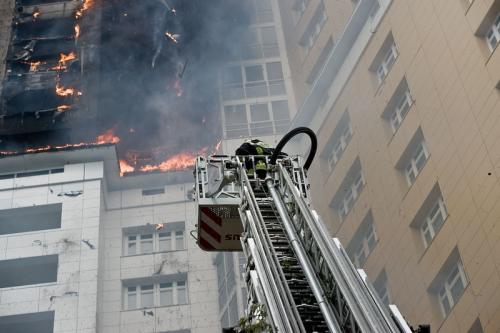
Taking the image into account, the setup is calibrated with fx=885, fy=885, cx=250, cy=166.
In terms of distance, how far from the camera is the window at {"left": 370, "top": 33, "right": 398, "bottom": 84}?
2784 centimetres

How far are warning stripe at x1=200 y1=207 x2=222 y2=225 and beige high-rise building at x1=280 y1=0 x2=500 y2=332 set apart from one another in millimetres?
6920

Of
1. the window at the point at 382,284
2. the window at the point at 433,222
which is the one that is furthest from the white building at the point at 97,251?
the window at the point at 433,222

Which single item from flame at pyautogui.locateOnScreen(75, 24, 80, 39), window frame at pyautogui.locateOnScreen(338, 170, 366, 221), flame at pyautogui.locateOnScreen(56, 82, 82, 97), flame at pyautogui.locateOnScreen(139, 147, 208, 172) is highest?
flame at pyautogui.locateOnScreen(75, 24, 80, 39)

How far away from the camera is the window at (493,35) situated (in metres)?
21.5

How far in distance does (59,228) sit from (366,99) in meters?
17.9

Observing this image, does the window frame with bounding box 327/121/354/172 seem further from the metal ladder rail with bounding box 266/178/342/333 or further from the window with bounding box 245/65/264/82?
the metal ladder rail with bounding box 266/178/342/333

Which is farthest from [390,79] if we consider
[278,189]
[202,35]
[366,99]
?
[202,35]

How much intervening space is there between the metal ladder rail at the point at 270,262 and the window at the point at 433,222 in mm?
9284

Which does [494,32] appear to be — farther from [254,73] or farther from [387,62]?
[254,73]

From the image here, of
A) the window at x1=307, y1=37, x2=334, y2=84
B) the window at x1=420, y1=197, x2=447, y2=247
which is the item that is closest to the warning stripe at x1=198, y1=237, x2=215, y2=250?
the window at x1=420, y1=197, x2=447, y2=247

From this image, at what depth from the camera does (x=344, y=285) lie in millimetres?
10227

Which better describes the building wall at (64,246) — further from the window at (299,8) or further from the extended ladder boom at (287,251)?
the extended ladder boom at (287,251)

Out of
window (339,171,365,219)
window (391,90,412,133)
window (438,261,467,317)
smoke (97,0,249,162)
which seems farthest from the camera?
smoke (97,0,249,162)

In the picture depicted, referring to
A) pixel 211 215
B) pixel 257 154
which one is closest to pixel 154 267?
pixel 211 215
